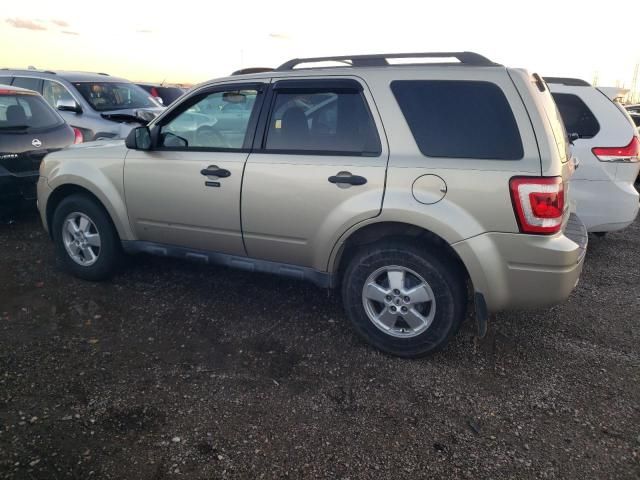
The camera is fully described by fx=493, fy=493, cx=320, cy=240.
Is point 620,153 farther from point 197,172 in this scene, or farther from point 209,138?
point 197,172

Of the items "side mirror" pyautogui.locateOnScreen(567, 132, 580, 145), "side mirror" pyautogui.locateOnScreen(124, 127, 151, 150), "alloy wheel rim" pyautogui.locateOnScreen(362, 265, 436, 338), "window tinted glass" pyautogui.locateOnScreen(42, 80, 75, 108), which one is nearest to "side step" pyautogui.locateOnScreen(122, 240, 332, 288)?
"alloy wheel rim" pyautogui.locateOnScreen(362, 265, 436, 338)

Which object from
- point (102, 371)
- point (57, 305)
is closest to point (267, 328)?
point (102, 371)

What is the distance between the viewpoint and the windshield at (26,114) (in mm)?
5828

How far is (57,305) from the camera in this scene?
4.00 metres

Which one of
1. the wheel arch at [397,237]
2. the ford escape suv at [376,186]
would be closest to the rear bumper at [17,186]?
the ford escape suv at [376,186]

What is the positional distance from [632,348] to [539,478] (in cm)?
171

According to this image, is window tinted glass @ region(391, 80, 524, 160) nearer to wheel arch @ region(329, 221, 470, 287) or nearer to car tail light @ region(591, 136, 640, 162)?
wheel arch @ region(329, 221, 470, 287)

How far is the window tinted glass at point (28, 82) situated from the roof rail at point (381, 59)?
6.70 m

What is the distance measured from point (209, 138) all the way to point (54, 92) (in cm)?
596

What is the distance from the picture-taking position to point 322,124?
340 cm

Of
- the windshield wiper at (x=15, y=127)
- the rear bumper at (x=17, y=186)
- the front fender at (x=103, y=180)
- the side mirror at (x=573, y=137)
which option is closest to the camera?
the front fender at (x=103, y=180)

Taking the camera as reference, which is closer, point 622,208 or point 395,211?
point 395,211

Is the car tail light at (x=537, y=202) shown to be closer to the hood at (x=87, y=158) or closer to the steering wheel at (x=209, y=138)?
the steering wheel at (x=209, y=138)

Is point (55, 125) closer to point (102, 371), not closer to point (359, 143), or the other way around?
point (102, 371)
